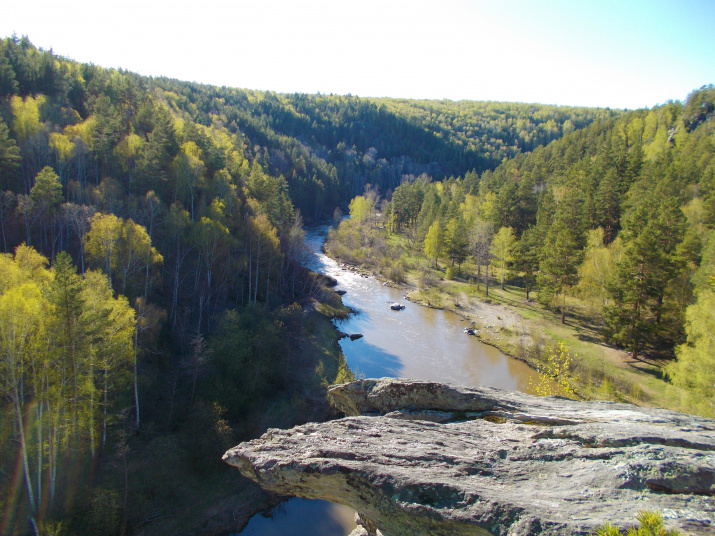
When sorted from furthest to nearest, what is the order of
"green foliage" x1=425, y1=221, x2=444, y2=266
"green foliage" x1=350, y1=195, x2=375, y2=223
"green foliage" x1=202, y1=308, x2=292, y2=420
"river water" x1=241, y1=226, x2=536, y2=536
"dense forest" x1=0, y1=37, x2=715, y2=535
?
"green foliage" x1=350, y1=195, x2=375, y2=223, "green foliage" x1=425, y1=221, x2=444, y2=266, "green foliage" x1=202, y1=308, x2=292, y2=420, "river water" x1=241, y1=226, x2=536, y2=536, "dense forest" x1=0, y1=37, x2=715, y2=535

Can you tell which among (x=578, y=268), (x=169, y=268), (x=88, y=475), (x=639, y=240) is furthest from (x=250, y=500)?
(x=578, y=268)

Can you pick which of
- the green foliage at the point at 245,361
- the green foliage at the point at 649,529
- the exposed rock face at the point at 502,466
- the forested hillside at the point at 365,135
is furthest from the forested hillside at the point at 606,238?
the forested hillside at the point at 365,135

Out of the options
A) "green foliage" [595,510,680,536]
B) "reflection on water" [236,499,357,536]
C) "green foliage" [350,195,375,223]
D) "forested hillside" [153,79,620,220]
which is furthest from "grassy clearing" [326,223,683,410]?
"forested hillside" [153,79,620,220]

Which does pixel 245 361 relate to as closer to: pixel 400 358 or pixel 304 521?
pixel 304 521

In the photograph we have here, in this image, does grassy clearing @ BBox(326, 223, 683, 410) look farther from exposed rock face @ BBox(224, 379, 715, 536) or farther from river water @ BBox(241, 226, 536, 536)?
exposed rock face @ BBox(224, 379, 715, 536)

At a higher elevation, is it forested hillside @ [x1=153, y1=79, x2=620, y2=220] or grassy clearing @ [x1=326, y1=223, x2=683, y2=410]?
forested hillside @ [x1=153, y1=79, x2=620, y2=220]

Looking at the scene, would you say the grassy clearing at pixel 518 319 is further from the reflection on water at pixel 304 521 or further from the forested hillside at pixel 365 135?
the forested hillside at pixel 365 135
